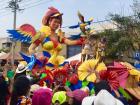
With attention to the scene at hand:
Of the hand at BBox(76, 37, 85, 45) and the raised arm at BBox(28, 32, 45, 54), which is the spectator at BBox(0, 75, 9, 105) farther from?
the hand at BBox(76, 37, 85, 45)

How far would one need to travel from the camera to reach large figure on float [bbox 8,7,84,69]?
32.5 feet

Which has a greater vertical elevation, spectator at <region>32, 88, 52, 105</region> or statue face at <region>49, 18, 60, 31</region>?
statue face at <region>49, 18, 60, 31</region>

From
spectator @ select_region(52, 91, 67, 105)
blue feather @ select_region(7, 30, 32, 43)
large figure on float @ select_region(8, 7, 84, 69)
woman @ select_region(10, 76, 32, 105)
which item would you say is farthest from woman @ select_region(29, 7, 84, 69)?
woman @ select_region(10, 76, 32, 105)

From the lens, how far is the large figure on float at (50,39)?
9.91 m

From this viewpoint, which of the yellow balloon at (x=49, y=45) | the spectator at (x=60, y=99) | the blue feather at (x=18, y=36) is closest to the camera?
the spectator at (x=60, y=99)

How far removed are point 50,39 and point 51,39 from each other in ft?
0.07

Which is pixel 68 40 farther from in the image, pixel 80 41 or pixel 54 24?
pixel 54 24

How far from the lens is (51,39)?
A: 33.0ft

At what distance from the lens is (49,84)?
8703 millimetres

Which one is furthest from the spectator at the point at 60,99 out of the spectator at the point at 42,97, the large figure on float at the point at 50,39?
the large figure on float at the point at 50,39

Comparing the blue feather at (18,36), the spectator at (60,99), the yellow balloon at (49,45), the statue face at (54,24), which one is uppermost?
the statue face at (54,24)

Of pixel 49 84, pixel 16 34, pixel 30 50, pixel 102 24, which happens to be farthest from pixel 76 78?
pixel 102 24

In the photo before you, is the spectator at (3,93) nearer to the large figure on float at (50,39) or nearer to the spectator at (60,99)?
the spectator at (60,99)

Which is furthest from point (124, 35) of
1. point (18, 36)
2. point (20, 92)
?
point (20, 92)
